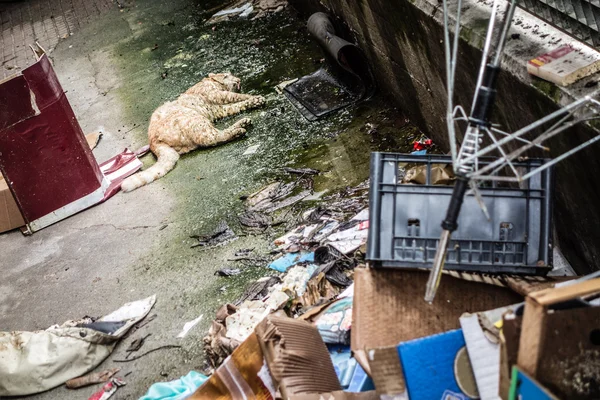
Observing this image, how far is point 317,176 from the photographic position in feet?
19.2

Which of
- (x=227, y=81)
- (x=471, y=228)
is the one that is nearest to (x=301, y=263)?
(x=471, y=228)

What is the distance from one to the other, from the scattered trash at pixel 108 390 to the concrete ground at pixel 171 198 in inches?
3.2

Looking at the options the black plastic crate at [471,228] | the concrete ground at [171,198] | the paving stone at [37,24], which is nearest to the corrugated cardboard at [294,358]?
the black plastic crate at [471,228]

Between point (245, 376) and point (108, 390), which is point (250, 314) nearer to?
point (245, 376)

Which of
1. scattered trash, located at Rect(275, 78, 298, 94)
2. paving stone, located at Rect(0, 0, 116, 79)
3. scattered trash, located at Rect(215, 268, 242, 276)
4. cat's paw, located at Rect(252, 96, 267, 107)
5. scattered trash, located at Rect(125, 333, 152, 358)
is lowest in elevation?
scattered trash, located at Rect(125, 333, 152, 358)

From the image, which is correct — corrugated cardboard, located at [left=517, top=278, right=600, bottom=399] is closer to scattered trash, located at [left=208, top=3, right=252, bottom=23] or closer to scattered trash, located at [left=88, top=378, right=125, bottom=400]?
scattered trash, located at [left=88, top=378, right=125, bottom=400]

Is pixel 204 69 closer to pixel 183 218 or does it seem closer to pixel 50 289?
pixel 183 218

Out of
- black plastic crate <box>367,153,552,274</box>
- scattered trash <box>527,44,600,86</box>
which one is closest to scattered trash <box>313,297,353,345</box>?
black plastic crate <box>367,153,552,274</box>

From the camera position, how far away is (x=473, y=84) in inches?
167

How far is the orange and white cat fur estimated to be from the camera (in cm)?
681

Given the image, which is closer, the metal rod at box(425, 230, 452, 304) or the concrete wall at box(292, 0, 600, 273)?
the metal rod at box(425, 230, 452, 304)

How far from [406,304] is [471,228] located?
439mm

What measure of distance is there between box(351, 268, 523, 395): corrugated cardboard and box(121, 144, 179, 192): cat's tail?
4.14 metres

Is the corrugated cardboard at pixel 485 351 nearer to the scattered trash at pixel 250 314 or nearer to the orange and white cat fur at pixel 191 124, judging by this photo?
the scattered trash at pixel 250 314
